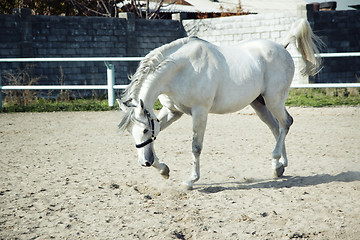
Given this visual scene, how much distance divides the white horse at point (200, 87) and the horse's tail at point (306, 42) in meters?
0.08

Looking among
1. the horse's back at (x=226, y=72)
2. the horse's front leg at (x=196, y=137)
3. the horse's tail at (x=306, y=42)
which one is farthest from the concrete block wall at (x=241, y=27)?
the horse's front leg at (x=196, y=137)

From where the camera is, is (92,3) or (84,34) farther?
(92,3)

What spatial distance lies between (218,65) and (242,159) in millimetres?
1719

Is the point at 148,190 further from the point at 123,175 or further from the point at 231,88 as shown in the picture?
Result: the point at 231,88

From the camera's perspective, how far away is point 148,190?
446 centimetres

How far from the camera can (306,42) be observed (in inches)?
221

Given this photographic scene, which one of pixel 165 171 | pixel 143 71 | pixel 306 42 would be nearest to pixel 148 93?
pixel 143 71

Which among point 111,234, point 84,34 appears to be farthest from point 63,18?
point 111,234

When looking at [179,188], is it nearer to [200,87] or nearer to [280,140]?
[200,87]

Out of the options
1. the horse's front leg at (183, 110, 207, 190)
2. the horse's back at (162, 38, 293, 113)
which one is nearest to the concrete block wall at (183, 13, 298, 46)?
the horse's back at (162, 38, 293, 113)

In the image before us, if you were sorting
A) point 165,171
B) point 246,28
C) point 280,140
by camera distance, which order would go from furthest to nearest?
point 246,28, point 280,140, point 165,171

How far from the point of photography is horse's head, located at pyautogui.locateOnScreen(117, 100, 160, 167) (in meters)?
3.97

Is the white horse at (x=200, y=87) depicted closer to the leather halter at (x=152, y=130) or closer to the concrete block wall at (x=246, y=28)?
the leather halter at (x=152, y=130)

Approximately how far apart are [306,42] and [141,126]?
281 centimetres
